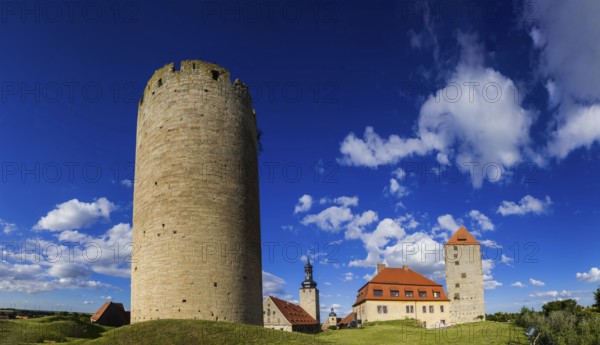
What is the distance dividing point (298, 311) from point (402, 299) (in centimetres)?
2578

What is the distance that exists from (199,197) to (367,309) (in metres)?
38.7

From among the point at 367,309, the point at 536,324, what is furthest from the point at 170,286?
the point at 367,309

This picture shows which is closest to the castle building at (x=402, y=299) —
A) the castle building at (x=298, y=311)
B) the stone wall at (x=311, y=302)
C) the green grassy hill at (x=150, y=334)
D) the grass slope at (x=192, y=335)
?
the castle building at (x=298, y=311)

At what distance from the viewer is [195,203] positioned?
17.4m

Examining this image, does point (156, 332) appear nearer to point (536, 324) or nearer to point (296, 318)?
point (536, 324)

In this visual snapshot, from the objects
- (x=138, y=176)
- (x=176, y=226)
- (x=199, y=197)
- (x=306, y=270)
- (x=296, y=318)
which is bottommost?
(x=296, y=318)

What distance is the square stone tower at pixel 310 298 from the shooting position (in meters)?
81.4

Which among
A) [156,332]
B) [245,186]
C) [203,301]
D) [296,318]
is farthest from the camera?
[296,318]

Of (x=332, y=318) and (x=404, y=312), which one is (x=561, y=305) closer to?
(x=404, y=312)

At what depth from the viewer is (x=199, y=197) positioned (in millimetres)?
17562

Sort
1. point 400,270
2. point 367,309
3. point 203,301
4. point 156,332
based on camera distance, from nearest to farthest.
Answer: point 156,332 → point 203,301 → point 367,309 → point 400,270

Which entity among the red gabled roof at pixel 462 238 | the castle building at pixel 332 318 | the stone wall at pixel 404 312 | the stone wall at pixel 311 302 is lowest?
the castle building at pixel 332 318

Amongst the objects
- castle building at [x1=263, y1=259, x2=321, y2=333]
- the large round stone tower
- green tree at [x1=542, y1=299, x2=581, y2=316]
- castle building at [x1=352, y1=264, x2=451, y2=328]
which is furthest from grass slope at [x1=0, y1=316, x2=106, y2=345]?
castle building at [x1=352, y1=264, x2=451, y2=328]

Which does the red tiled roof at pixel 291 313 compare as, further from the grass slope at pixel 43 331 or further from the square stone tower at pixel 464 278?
the grass slope at pixel 43 331
